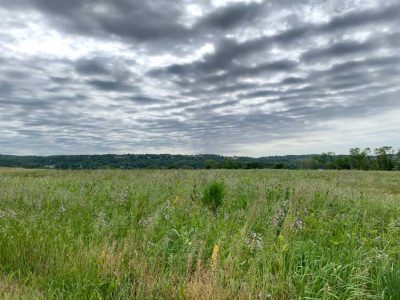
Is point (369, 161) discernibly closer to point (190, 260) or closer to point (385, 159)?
point (385, 159)

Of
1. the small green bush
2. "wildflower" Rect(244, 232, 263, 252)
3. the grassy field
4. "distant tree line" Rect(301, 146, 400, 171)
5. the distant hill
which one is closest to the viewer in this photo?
the grassy field

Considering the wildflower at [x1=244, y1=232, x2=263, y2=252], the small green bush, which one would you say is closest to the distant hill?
the small green bush

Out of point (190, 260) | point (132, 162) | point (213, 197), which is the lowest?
point (190, 260)

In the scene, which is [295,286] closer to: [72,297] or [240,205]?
[72,297]

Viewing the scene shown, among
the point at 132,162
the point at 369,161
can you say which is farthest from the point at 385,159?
the point at 132,162

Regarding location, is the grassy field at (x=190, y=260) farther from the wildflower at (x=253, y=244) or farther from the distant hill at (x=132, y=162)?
the distant hill at (x=132, y=162)

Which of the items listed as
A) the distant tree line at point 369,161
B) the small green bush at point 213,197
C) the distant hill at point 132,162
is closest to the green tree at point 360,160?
the distant tree line at point 369,161

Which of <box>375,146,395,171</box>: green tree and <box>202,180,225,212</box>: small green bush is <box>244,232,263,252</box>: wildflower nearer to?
<box>202,180,225,212</box>: small green bush

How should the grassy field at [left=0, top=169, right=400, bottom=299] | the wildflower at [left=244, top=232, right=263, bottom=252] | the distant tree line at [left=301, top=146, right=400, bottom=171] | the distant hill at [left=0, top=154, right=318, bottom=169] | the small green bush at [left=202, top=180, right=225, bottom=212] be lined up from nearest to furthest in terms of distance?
the grassy field at [left=0, top=169, right=400, bottom=299]
the wildflower at [left=244, top=232, right=263, bottom=252]
the small green bush at [left=202, top=180, right=225, bottom=212]
the distant hill at [left=0, top=154, right=318, bottom=169]
the distant tree line at [left=301, top=146, right=400, bottom=171]

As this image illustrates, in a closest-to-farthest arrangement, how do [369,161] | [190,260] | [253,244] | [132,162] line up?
1. [190,260]
2. [253,244]
3. [132,162]
4. [369,161]

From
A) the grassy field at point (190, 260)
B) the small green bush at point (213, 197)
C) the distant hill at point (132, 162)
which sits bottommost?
the grassy field at point (190, 260)

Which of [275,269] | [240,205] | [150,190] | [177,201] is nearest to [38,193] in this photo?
[150,190]

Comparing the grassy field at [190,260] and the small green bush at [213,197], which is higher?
the small green bush at [213,197]

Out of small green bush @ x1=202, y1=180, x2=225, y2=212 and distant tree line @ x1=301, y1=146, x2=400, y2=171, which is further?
distant tree line @ x1=301, y1=146, x2=400, y2=171
